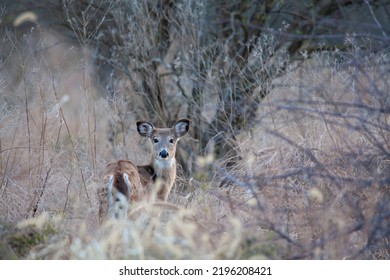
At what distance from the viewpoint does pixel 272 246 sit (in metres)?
6.38

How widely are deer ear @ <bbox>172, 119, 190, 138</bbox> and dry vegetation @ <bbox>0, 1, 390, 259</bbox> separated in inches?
13.3

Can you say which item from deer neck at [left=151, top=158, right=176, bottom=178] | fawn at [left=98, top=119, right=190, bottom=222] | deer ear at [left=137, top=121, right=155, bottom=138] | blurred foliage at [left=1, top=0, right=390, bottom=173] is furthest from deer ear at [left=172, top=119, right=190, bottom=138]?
blurred foliage at [left=1, top=0, right=390, bottom=173]

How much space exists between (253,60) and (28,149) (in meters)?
3.04

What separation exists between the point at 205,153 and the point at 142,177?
138cm

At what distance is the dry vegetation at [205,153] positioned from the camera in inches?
249

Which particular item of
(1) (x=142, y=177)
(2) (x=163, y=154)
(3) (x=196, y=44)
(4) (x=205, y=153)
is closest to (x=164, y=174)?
(2) (x=163, y=154)

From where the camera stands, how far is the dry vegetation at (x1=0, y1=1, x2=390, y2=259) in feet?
20.8

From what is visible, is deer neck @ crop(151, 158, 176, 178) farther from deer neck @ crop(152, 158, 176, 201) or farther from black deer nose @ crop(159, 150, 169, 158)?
black deer nose @ crop(159, 150, 169, 158)

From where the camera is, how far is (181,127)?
A: 959 cm

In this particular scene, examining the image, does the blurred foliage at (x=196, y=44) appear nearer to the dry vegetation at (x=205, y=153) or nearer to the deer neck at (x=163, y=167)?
the dry vegetation at (x=205, y=153)
